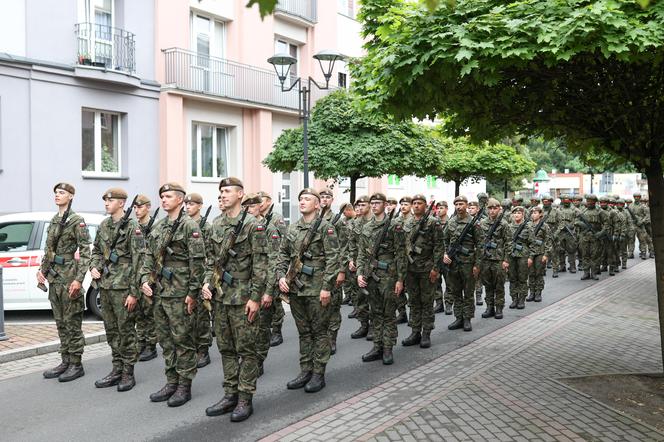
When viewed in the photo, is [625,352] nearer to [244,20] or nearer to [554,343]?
[554,343]

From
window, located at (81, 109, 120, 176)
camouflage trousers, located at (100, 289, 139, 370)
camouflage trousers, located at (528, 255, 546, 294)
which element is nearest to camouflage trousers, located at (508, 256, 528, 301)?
camouflage trousers, located at (528, 255, 546, 294)

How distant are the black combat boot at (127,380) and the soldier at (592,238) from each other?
12.4 meters

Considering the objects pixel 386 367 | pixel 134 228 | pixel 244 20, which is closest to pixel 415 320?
pixel 386 367

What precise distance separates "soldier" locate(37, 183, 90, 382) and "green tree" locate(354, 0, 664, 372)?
3429 millimetres

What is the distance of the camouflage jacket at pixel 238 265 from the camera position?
17.8 ft

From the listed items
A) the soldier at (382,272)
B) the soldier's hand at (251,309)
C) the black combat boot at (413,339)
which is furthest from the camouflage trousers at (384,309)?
the soldier's hand at (251,309)

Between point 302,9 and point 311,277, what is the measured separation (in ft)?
62.5

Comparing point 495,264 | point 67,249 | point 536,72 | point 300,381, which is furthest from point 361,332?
point 536,72

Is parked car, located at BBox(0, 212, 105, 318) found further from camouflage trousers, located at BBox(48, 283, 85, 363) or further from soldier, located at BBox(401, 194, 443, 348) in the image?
soldier, located at BBox(401, 194, 443, 348)

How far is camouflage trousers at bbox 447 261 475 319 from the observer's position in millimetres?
9320

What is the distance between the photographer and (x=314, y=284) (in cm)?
612

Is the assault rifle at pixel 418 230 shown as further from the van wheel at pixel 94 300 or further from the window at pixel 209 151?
the window at pixel 209 151

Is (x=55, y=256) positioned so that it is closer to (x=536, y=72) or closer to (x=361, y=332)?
(x=361, y=332)

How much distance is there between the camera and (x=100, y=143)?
16.5 m
